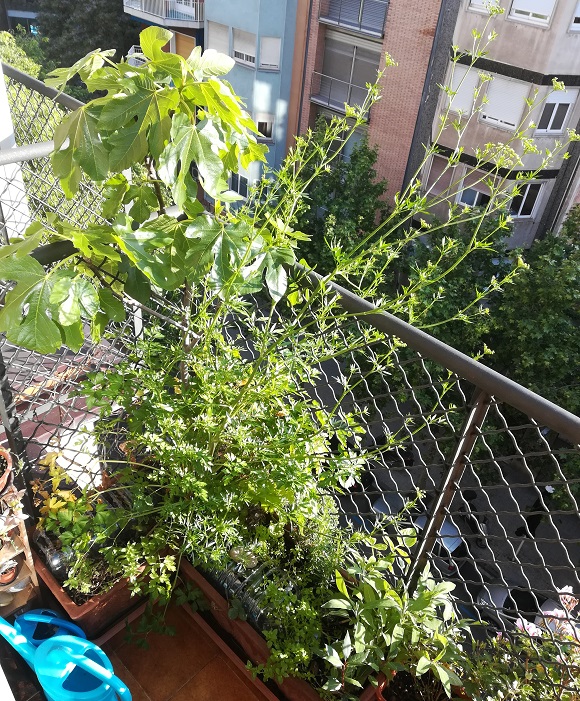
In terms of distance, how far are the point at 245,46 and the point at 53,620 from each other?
38.8 ft

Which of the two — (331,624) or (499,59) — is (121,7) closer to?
(499,59)

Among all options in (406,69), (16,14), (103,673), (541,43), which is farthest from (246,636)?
(16,14)

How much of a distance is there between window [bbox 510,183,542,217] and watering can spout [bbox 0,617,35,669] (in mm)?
9130

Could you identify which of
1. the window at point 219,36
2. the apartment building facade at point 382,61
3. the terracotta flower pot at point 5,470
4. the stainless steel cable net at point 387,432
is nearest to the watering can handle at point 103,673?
the stainless steel cable net at point 387,432

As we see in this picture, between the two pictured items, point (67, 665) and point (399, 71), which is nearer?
point (67, 665)

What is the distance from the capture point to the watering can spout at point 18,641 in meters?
1.38

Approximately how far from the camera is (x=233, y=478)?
1.42 meters

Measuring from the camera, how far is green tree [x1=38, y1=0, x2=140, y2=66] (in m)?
15.3

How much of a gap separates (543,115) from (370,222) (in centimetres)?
300

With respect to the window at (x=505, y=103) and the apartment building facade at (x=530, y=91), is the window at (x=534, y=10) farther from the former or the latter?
the window at (x=505, y=103)

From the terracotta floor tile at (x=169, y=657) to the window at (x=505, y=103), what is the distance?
28.3 feet

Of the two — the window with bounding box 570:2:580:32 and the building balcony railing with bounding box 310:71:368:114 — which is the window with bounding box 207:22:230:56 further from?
the window with bounding box 570:2:580:32

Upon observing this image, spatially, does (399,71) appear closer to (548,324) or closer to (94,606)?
(548,324)

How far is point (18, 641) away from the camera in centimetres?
139
